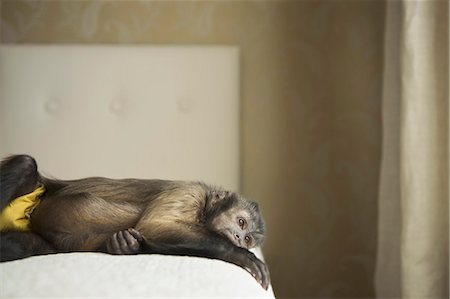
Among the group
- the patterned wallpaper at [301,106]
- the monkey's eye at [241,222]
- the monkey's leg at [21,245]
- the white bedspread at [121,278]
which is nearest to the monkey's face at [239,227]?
the monkey's eye at [241,222]

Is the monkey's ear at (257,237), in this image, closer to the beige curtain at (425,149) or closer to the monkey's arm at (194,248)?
the monkey's arm at (194,248)

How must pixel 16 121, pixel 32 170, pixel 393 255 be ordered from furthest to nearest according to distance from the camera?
1. pixel 16 121
2. pixel 393 255
3. pixel 32 170

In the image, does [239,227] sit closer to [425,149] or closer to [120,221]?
[120,221]

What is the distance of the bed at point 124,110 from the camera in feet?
7.51

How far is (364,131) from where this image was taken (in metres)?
2.45

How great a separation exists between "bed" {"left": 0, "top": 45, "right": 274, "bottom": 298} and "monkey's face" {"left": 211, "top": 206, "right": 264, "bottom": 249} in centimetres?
115

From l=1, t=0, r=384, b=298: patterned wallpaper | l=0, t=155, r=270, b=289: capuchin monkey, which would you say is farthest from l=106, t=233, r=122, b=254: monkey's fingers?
l=1, t=0, r=384, b=298: patterned wallpaper

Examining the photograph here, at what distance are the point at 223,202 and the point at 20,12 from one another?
1.60 metres

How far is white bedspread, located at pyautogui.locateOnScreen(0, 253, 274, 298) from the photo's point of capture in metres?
0.89

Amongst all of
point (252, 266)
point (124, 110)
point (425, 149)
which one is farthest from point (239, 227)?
point (124, 110)

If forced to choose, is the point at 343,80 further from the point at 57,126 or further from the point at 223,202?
the point at 223,202

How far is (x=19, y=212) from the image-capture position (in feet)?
3.38

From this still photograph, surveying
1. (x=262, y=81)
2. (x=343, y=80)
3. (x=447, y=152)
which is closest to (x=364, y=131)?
(x=343, y=80)

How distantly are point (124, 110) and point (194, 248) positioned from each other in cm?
136
